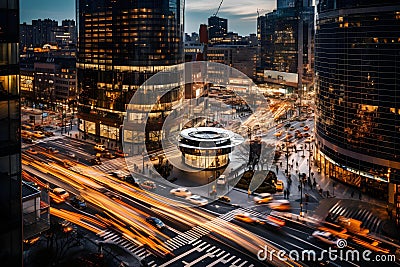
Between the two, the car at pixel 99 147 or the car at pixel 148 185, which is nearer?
the car at pixel 148 185

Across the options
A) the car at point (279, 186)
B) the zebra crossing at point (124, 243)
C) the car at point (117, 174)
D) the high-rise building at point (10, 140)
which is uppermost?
the high-rise building at point (10, 140)

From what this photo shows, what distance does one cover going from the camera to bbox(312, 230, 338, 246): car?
33234 mm

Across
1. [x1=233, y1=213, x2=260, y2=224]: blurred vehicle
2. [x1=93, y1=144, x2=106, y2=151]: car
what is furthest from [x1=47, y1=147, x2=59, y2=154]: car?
[x1=233, y1=213, x2=260, y2=224]: blurred vehicle

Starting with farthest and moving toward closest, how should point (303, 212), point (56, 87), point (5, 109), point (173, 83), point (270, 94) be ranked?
point (270, 94) < point (56, 87) < point (173, 83) < point (303, 212) < point (5, 109)

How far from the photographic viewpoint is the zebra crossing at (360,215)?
37256 mm

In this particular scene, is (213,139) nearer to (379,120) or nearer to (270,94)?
(379,120)

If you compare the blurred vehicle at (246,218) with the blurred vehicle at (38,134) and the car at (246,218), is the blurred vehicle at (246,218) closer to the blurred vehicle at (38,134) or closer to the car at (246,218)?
the car at (246,218)

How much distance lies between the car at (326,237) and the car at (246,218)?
18.8ft

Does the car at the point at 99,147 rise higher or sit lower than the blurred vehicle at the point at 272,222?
higher

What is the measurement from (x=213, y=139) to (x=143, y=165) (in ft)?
36.1

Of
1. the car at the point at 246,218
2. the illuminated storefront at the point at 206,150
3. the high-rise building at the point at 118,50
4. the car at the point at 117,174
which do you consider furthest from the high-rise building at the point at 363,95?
the high-rise building at the point at 118,50

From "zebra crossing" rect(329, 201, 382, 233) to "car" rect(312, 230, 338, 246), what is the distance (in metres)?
4.76

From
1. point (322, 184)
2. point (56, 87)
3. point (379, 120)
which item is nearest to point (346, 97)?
point (379, 120)

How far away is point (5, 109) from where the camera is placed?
43.3ft
